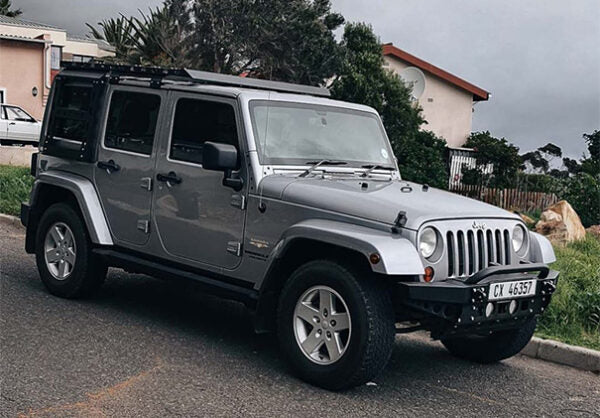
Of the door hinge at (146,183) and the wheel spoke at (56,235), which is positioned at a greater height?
the door hinge at (146,183)

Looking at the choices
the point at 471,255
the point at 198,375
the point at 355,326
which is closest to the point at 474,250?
the point at 471,255

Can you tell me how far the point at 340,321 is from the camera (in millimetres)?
5629

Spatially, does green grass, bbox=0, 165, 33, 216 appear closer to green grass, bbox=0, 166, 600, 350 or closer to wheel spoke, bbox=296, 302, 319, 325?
green grass, bbox=0, 166, 600, 350

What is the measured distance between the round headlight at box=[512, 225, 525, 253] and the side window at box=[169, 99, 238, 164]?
2.12m

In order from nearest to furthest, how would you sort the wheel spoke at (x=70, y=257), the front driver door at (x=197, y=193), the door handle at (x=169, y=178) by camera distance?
1. the front driver door at (x=197, y=193)
2. the door handle at (x=169, y=178)
3. the wheel spoke at (x=70, y=257)

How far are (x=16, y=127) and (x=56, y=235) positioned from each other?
833 inches

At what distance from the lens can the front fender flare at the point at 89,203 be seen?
7434 mm

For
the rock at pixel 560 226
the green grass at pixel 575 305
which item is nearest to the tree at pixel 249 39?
the rock at pixel 560 226

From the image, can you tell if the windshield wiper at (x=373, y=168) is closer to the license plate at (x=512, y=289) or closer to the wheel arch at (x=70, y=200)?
the license plate at (x=512, y=289)

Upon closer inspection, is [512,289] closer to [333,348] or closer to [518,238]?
[518,238]

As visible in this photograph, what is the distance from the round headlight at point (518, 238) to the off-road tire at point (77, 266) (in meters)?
3.53

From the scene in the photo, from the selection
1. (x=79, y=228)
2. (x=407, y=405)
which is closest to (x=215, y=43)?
(x=79, y=228)

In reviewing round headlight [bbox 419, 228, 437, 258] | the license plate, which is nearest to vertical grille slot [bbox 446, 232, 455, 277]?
round headlight [bbox 419, 228, 437, 258]

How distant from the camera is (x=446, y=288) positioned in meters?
5.35
